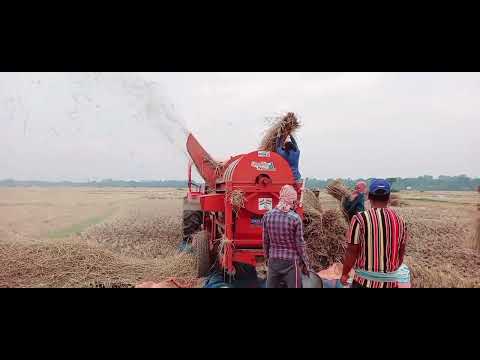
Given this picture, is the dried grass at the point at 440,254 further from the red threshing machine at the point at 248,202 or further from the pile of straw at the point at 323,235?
the red threshing machine at the point at 248,202

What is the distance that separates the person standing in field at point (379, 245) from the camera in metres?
3.11

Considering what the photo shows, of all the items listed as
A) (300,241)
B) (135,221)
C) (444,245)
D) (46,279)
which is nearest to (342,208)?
(444,245)

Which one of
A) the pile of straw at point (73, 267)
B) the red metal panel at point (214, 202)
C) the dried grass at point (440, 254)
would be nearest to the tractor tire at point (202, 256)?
the pile of straw at point (73, 267)

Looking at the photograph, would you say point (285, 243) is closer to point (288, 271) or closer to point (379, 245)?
point (288, 271)

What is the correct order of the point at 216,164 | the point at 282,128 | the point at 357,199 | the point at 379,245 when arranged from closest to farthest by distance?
the point at 379,245 → the point at 282,128 → the point at 357,199 → the point at 216,164

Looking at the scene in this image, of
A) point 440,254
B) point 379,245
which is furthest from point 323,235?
point 379,245

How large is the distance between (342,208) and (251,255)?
2.68m

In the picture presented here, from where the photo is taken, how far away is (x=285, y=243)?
4.03 m

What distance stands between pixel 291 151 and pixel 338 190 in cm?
216

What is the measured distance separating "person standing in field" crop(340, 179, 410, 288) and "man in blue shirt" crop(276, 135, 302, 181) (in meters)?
3.19

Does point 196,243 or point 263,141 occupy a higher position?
point 263,141

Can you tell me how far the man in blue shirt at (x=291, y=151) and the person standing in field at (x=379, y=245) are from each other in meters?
3.19

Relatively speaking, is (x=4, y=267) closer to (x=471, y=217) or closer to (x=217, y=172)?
(x=217, y=172)

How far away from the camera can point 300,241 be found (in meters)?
4.01
